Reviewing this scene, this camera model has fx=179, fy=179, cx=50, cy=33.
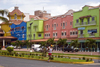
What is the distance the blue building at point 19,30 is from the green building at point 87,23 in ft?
99.0

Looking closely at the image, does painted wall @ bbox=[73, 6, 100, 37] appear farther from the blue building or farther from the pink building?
the blue building

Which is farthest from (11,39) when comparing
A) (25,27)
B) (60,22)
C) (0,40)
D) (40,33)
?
(60,22)

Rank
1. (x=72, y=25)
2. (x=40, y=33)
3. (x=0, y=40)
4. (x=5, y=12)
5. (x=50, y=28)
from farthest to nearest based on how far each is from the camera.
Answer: (x=0, y=40) < (x=40, y=33) < (x=50, y=28) < (x=72, y=25) < (x=5, y=12)

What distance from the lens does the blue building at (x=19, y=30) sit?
247 feet

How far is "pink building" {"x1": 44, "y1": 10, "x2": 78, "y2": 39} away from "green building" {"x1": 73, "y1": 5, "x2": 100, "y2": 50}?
118 inches

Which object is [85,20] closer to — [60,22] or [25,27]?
[60,22]

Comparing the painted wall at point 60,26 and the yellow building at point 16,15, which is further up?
the yellow building at point 16,15

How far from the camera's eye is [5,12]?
67.2 ft

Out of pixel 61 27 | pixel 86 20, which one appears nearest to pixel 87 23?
pixel 86 20

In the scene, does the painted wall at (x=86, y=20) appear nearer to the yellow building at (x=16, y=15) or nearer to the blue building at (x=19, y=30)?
the blue building at (x=19, y=30)

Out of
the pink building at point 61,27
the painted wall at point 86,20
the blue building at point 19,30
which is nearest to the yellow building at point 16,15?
the blue building at point 19,30

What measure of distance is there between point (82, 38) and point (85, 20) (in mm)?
4850

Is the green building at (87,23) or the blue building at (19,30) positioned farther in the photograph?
the blue building at (19,30)

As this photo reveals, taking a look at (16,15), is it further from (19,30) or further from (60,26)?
(60,26)
